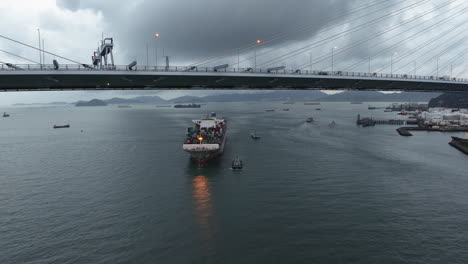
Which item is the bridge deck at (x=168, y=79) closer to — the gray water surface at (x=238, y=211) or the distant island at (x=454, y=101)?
the gray water surface at (x=238, y=211)

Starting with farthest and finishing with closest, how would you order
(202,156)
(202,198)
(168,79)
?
(168,79) → (202,156) → (202,198)

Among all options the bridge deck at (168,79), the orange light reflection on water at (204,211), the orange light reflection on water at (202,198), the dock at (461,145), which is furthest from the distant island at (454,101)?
the orange light reflection on water at (204,211)

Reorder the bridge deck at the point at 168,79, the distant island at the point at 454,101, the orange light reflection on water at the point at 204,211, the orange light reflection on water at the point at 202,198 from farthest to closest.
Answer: the distant island at the point at 454,101 < the bridge deck at the point at 168,79 < the orange light reflection on water at the point at 202,198 < the orange light reflection on water at the point at 204,211

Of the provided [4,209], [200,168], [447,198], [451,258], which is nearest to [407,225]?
[451,258]

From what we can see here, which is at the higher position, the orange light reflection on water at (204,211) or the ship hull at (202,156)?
the ship hull at (202,156)

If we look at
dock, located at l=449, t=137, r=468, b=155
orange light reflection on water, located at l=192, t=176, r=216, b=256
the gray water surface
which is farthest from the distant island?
orange light reflection on water, located at l=192, t=176, r=216, b=256

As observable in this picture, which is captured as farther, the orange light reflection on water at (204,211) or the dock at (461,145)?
the dock at (461,145)

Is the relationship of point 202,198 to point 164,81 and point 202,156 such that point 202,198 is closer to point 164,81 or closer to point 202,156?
point 202,156

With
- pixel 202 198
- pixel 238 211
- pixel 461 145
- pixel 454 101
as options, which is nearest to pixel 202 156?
pixel 202 198

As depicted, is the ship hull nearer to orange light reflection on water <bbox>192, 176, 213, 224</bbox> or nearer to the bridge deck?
orange light reflection on water <bbox>192, 176, 213, 224</bbox>

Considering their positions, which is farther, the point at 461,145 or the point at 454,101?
the point at 454,101

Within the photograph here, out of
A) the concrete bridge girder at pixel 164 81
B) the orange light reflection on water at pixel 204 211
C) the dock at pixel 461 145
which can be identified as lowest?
the orange light reflection on water at pixel 204 211

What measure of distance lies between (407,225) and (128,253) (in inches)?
807

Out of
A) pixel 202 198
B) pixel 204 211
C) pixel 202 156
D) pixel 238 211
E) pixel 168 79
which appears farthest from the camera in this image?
pixel 168 79
